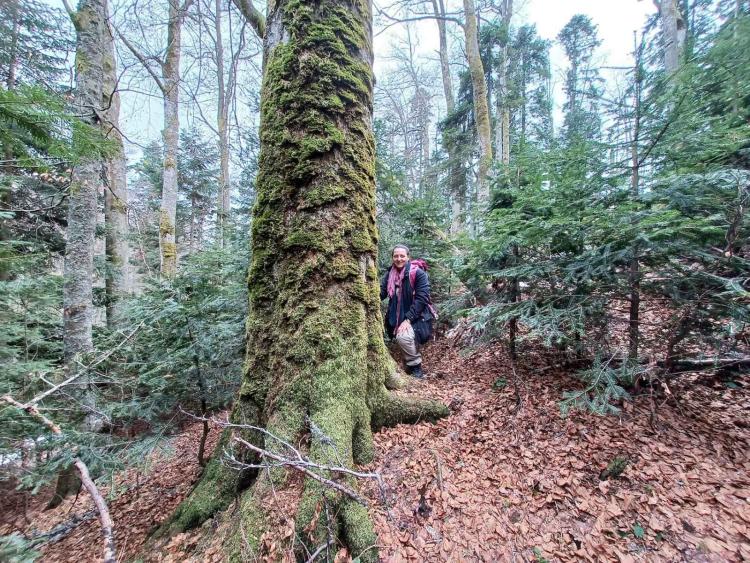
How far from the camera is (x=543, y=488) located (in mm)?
2439

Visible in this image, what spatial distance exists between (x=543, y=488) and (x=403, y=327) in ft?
8.08

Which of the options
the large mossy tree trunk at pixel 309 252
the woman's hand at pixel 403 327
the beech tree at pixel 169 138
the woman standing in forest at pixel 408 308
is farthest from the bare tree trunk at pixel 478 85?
the beech tree at pixel 169 138

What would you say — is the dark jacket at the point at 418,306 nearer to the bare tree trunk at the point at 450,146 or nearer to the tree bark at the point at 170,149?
the tree bark at the point at 170,149

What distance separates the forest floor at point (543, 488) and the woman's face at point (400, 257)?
189 centimetres

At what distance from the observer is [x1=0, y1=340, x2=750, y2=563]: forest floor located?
2.03 metres

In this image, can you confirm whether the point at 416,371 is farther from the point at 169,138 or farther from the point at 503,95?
the point at 503,95

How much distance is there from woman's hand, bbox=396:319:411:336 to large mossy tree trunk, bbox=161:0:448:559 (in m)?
1.67

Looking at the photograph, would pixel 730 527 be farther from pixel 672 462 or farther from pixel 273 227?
pixel 273 227

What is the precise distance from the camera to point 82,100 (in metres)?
4.14

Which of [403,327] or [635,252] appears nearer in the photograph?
[635,252]

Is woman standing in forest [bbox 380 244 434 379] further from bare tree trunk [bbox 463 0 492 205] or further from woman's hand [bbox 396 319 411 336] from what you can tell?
bare tree trunk [bbox 463 0 492 205]

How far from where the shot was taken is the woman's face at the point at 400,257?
4.70 metres

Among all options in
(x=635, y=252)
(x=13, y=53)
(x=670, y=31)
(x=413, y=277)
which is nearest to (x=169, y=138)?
(x=13, y=53)

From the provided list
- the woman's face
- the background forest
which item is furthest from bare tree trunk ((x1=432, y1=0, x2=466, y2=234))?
the background forest
